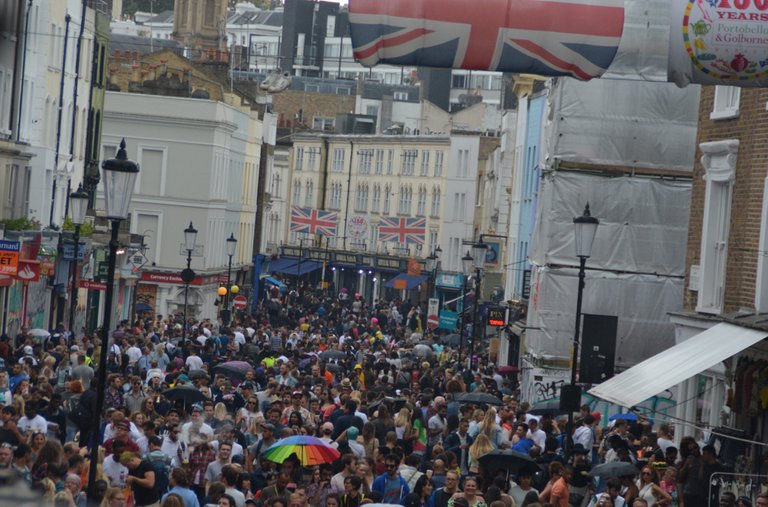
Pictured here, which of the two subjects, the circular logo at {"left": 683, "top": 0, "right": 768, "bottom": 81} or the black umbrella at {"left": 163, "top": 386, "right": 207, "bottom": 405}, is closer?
the circular logo at {"left": 683, "top": 0, "right": 768, "bottom": 81}

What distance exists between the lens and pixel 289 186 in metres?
114

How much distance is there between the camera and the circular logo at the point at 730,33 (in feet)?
37.7

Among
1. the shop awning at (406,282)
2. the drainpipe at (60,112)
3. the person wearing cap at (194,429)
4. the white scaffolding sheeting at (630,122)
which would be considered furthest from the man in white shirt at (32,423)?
the shop awning at (406,282)

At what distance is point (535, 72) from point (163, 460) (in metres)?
5.18

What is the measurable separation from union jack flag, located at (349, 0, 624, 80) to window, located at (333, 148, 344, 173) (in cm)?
9715

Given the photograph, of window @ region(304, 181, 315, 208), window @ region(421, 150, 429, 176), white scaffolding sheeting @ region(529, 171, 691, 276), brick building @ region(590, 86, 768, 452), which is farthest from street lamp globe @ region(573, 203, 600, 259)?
window @ region(304, 181, 315, 208)

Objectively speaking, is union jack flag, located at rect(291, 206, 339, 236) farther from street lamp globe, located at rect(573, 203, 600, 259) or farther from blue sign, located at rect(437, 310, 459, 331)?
street lamp globe, located at rect(573, 203, 600, 259)

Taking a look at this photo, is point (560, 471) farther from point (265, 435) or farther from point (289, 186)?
point (289, 186)

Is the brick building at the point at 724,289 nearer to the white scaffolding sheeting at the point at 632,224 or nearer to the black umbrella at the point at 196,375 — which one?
the black umbrella at the point at 196,375

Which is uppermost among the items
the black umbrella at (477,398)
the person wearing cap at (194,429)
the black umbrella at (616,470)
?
the black umbrella at (616,470)

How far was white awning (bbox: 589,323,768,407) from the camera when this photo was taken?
54.7 ft

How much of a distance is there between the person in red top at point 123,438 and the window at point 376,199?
90.6 meters

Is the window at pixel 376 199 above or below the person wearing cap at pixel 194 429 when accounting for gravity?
above

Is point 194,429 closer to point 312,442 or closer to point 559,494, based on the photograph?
point 312,442
